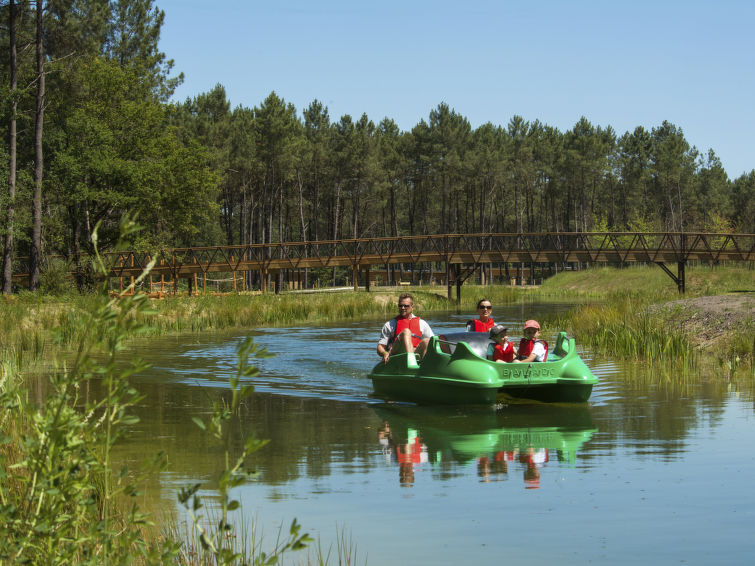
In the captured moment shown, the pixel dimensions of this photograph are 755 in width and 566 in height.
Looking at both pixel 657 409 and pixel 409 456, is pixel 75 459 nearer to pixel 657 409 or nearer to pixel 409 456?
pixel 409 456

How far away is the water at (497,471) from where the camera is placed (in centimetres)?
569

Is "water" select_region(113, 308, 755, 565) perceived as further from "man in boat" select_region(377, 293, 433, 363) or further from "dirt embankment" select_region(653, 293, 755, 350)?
"dirt embankment" select_region(653, 293, 755, 350)

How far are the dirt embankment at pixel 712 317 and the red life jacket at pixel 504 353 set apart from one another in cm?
578

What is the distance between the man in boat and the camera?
13023 mm

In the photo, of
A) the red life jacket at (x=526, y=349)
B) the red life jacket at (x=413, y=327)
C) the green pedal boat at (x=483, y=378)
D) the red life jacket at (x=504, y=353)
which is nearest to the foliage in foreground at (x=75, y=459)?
the green pedal boat at (x=483, y=378)

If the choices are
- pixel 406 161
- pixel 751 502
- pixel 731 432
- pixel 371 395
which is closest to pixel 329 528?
pixel 751 502

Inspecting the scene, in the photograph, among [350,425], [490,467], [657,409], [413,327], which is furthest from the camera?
[413,327]

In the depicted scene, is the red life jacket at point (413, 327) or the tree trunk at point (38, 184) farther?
the tree trunk at point (38, 184)

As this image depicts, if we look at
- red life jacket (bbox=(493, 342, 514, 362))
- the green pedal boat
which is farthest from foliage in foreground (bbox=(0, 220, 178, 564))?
red life jacket (bbox=(493, 342, 514, 362))

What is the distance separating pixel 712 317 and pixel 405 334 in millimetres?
8091

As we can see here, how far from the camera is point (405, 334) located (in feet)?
42.6

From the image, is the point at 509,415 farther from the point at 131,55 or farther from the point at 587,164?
the point at 587,164

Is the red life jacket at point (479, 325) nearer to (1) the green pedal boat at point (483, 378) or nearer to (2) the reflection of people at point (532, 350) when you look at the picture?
(1) the green pedal boat at point (483, 378)

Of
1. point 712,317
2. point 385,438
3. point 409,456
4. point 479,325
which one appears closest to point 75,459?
point 409,456
